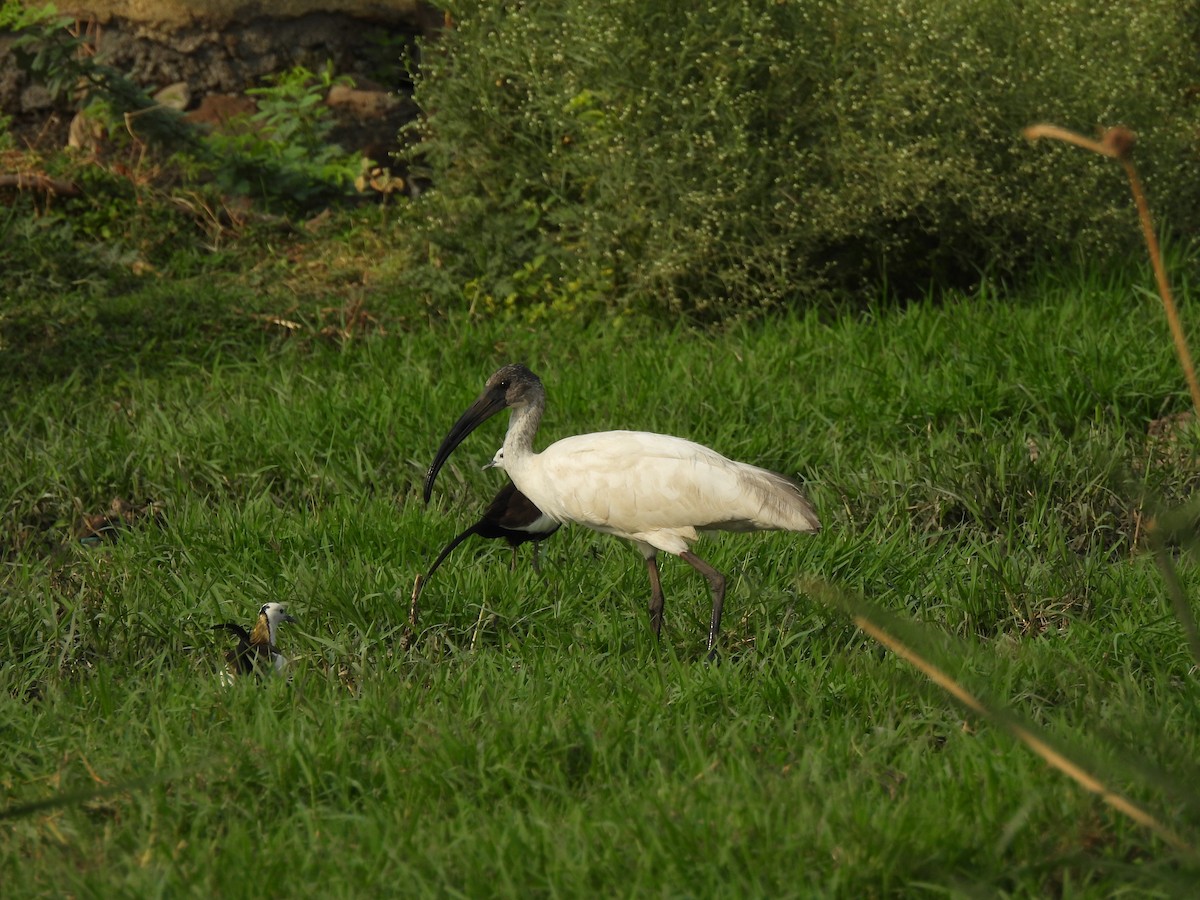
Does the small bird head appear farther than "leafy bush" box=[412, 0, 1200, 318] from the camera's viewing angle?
No

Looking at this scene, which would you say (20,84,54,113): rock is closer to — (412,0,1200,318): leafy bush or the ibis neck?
(412,0,1200,318): leafy bush

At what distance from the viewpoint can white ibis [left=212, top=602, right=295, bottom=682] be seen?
4438mm

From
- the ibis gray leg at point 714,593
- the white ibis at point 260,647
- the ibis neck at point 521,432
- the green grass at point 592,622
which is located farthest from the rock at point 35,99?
the ibis gray leg at point 714,593

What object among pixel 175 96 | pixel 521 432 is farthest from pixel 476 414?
pixel 175 96

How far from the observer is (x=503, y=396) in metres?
5.17

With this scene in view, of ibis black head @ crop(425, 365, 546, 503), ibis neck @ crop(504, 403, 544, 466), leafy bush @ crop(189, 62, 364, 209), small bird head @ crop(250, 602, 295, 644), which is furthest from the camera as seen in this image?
leafy bush @ crop(189, 62, 364, 209)

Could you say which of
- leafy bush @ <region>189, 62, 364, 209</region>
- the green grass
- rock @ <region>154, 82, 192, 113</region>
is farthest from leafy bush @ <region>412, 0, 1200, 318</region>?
rock @ <region>154, 82, 192, 113</region>

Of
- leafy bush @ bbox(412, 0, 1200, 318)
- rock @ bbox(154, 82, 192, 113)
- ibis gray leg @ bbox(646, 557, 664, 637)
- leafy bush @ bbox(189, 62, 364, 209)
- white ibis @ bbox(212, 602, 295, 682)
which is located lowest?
white ibis @ bbox(212, 602, 295, 682)

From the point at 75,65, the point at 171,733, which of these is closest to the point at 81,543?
the point at 171,733

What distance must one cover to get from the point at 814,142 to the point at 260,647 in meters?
4.62

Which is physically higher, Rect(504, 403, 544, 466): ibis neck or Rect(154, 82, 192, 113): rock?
Rect(154, 82, 192, 113): rock

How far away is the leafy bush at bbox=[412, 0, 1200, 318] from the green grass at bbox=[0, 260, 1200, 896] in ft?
1.26

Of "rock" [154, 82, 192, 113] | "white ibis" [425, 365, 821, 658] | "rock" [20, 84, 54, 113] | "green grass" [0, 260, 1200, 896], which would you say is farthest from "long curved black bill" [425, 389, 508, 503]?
"rock" [20, 84, 54, 113]

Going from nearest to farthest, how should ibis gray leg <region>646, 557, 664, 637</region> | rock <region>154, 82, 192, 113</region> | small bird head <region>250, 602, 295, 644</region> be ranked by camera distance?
small bird head <region>250, 602, 295, 644</region>, ibis gray leg <region>646, 557, 664, 637</region>, rock <region>154, 82, 192, 113</region>
